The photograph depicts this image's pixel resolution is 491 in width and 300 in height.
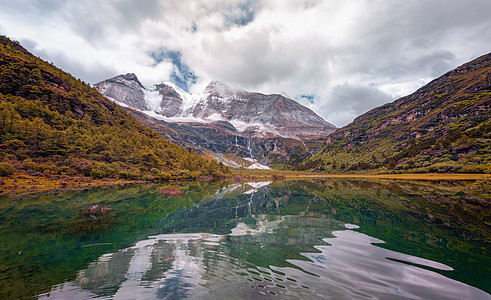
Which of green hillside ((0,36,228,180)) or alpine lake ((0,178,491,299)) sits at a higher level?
green hillside ((0,36,228,180))

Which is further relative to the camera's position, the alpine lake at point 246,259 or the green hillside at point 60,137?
the green hillside at point 60,137

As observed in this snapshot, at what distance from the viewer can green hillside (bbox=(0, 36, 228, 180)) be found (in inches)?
2201

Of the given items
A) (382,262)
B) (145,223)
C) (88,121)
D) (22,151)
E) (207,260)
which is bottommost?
(145,223)

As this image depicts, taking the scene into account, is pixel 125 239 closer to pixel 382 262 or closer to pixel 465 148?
pixel 382 262

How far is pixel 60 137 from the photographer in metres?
65.1

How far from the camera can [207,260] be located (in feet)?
31.2

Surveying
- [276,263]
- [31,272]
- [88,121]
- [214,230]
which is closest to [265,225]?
[214,230]

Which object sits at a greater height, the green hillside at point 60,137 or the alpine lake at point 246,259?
the green hillside at point 60,137

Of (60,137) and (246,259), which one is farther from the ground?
(60,137)

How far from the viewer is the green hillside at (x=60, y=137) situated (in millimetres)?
55906

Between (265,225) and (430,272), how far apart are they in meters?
11.2

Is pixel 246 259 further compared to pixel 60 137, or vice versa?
pixel 60 137

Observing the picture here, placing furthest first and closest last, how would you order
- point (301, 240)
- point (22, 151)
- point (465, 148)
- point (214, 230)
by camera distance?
point (465, 148) → point (22, 151) → point (214, 230) → point (301, 240)

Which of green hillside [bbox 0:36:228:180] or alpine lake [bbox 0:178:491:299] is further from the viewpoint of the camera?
green hillside [bbox 0:36:228:180]
